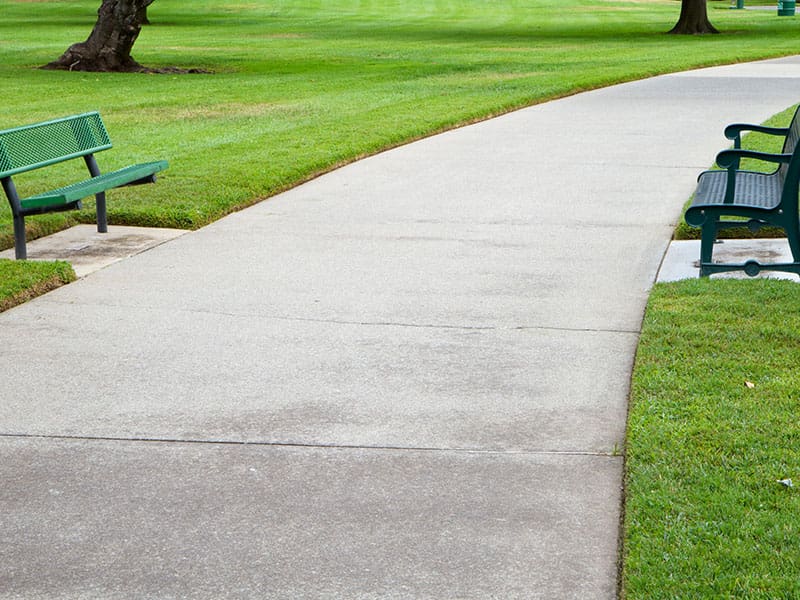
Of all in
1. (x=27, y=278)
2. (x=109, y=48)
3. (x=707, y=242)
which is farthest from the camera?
(x=109, y=48)

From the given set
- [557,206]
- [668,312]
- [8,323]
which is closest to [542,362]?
[668,312]

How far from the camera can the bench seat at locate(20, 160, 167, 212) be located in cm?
805

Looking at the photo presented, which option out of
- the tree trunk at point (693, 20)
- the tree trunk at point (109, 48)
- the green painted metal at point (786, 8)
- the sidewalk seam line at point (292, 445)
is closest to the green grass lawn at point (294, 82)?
the tree trunk at point (693, 20)

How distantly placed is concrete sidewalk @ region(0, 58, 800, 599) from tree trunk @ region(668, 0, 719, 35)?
2998 centimetres

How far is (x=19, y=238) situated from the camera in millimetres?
8141

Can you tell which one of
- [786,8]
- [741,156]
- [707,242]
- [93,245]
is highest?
[741,156]

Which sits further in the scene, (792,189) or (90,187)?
(90,187)

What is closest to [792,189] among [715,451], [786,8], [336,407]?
[715,451]

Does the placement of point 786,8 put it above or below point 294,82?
below

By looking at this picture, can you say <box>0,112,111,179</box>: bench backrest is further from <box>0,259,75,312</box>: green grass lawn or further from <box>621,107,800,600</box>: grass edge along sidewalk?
<box>621,107,800,600</box>: grass edge along sidewalk

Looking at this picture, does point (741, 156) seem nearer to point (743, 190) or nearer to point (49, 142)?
point (743, 190)

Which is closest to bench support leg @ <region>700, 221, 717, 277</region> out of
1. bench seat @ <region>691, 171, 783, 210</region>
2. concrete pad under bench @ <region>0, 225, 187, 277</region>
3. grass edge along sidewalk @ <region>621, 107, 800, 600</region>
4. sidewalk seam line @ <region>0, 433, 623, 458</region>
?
bench seat @ <region>691, 171, 783, 210</region>

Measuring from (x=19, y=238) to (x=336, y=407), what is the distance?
12.3 feet

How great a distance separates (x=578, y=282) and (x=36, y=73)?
755 inches
